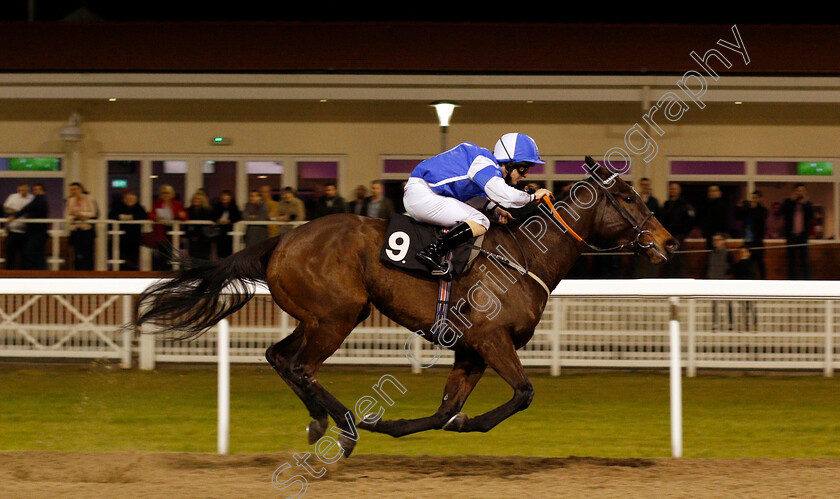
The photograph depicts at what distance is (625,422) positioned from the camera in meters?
5.80

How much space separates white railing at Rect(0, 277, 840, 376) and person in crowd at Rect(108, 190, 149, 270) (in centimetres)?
159

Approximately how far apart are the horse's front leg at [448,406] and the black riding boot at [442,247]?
498 millimetres

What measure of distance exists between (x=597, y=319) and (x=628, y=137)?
4030mm

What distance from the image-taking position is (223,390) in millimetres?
4797

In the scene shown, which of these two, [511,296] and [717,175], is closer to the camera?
[511,296]

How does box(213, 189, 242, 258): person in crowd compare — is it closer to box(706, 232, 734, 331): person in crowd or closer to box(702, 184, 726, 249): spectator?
box(706, 232, 734, 331): person in crowd

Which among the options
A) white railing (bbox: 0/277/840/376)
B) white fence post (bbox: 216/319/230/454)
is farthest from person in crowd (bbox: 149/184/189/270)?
white fence post (bbox: 216/319/230/454)

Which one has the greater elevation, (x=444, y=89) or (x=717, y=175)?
(x=444, y=89)

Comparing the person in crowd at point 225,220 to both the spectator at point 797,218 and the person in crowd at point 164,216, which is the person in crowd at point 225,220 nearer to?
the person in crowd at point 164,216

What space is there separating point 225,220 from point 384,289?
16.2 ft

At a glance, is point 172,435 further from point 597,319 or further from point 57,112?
point 57,112

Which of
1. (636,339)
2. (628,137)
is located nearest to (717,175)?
(628,137)

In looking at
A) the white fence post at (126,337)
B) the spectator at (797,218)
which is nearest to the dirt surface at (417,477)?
the white fence post at (126,337)

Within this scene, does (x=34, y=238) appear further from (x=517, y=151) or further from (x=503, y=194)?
(x=503, y=194)
